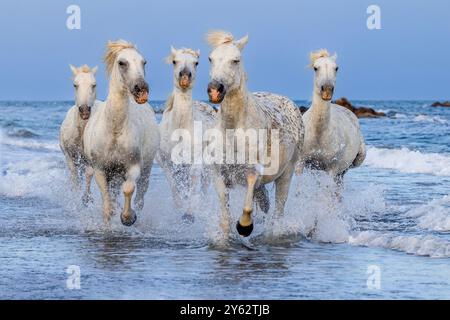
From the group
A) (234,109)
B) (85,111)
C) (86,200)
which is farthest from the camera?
(86,200)

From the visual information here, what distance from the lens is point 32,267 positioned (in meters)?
9.00

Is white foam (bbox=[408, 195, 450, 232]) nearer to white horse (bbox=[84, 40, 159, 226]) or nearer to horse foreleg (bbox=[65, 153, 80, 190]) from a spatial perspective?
white horse (bbox=[84, 40, 159, 226])

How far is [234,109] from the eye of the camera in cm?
939

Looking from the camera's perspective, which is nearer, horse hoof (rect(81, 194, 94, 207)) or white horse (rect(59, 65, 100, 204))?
white horse (rect(59, 65, 100, 204))

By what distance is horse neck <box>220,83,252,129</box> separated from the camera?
9352 millimetres

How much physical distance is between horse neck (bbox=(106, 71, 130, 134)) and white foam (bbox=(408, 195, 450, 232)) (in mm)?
3850

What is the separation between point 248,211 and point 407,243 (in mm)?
1890

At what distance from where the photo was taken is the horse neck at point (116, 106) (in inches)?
402

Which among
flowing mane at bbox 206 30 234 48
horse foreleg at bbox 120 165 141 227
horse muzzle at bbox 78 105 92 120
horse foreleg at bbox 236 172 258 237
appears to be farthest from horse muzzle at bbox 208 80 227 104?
horse muzzle at bbox 78 105 92 120

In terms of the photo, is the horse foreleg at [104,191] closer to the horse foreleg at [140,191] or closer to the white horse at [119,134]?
the white horse at [119,134]

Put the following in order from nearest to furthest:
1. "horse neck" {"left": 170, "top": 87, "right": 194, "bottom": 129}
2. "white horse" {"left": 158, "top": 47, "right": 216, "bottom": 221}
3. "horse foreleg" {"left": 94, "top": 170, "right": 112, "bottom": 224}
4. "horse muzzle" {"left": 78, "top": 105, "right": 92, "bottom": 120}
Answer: "horse foreleg" {"left": 94, "top": 170, "right": 112, "bottom": 224}, "horse muzzle" {"left": 78, "top": 105, "right": 92, "bottom": 120}, "white horse" {"left": 158, "top": 47, "right": 216, "bottom": 221}, "horse neck" {"left": 170, "top": 87, "right": 194, "bottom": 129}

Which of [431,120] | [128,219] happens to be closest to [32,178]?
[128,219]

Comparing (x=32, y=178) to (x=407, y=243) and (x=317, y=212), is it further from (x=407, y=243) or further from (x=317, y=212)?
(x=407, y=243)

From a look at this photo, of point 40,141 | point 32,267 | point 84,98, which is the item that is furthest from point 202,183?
point 40,141
